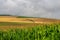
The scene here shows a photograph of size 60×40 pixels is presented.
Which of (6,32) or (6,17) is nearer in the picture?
(6,32)

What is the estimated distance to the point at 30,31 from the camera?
14477 mm

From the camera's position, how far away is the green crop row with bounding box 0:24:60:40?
45.6 feet

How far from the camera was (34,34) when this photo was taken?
14055 mm

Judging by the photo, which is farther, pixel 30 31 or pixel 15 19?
pixel 15 19

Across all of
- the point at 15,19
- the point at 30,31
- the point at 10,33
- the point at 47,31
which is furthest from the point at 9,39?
the point at 15,19

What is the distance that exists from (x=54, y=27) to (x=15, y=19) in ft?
62.4

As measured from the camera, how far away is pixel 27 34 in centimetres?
1420

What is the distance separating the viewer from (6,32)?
1443cm

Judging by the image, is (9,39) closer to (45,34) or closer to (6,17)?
(45,34)

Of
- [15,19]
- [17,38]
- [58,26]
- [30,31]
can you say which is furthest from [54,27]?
[15,19]

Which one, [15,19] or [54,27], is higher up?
[54,27]

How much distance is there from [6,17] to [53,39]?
20992mm

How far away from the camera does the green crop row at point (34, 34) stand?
45.6 feet

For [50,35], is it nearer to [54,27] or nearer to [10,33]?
[54,27]
